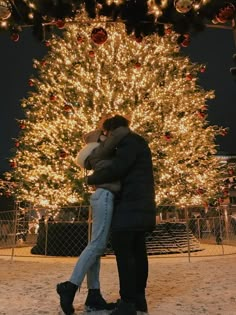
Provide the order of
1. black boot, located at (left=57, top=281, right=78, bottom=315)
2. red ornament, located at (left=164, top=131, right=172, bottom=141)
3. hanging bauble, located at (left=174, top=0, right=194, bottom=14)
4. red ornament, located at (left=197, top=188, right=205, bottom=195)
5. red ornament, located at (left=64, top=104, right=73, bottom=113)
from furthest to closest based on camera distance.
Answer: red ornament, located at (left=197, top=188, right=205, bottom=195) < red ornament, located at (left=64, top=104, right=73, bottom=113) < red ornament, located at (left=164, top=131, right=172, bottom=141) < hanging bauble, located at (left=174, top=0, right=194, bottom=14) < black boot, located at (left=57, top=281, right=78, bottom=315)

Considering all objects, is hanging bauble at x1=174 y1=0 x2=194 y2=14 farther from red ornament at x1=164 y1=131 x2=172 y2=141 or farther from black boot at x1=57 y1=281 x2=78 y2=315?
red ornament at x1=164 y1=131 x2=172 y2=141

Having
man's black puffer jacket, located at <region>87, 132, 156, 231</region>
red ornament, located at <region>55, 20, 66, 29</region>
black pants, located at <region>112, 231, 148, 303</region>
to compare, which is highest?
red ornament, located at <region>55, 20, 66, 29</region>

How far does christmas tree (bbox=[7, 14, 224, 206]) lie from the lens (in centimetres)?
949

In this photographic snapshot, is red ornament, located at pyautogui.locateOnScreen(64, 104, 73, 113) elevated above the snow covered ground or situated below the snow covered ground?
above

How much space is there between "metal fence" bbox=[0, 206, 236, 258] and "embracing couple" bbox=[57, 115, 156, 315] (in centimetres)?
435

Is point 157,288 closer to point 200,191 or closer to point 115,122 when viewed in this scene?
point 115,122

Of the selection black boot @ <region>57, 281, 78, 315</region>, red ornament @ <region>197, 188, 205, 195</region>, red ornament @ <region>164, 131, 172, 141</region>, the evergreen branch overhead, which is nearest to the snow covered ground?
black boot @ <region>57, 281, 78, 315</region>

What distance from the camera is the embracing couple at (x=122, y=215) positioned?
2838 millimetres

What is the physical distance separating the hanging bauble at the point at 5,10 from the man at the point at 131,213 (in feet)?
5.67

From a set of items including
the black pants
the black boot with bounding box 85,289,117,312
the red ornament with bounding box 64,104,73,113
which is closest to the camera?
the black pants

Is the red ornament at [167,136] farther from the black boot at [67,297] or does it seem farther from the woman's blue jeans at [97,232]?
the black boot at [67,297]

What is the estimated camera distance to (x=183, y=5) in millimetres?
3580

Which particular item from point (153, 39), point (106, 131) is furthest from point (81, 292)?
point (153, 39)

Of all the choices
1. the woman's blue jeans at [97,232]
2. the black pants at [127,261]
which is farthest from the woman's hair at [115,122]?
the black pants at [127,261]
